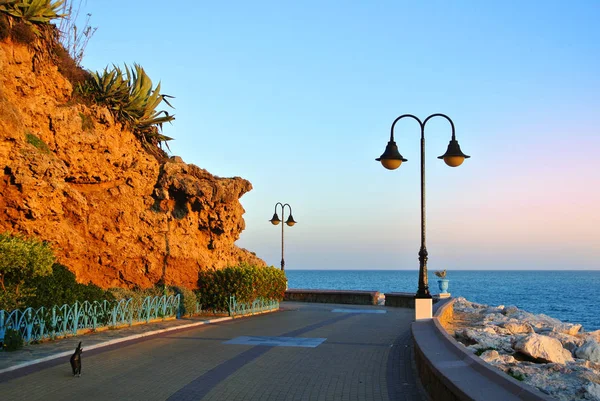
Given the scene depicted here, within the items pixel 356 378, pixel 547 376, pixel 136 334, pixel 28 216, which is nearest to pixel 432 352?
pixel 356 378

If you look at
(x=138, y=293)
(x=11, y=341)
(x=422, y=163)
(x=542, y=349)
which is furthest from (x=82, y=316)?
(x=542, y=349)

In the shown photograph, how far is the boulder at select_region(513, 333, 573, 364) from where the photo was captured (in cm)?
1304

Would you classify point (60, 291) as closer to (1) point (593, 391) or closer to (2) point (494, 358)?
(2) point (494, 358)

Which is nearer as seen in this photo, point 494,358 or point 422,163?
point 494,358

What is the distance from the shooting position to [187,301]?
2008 cm

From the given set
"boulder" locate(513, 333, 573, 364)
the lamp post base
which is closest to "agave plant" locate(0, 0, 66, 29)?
the lamp post base

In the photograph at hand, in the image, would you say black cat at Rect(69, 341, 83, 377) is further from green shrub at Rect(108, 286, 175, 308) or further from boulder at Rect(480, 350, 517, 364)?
boulder at Rect(480, 350, 517, 364)

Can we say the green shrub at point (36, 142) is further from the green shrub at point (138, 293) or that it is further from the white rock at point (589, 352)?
the white rock at point (589, 352)

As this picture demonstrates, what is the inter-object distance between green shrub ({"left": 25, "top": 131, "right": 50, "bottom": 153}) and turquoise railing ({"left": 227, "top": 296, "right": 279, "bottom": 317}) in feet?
28.0

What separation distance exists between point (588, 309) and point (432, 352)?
53911 millimetres

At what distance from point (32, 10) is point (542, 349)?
16919mm

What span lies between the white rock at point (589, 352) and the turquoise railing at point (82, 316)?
1213 centimetres

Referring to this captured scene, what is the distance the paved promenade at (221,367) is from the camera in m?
8.68

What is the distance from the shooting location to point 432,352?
9.59 meters
